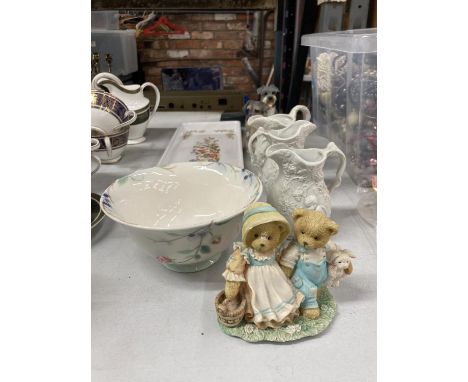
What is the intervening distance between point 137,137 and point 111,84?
199 mm

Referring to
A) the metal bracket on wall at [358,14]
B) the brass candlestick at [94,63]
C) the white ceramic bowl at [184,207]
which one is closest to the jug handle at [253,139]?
the white ceramic bowl at [184,207]

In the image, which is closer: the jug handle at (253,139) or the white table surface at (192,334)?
the white table surface at (192,334)

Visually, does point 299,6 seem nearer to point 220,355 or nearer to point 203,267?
point 203,267

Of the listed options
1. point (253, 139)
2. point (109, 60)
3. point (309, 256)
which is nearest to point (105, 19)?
point (109, 60)

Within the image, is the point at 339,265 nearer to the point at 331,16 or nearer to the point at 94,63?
the point at 331,16

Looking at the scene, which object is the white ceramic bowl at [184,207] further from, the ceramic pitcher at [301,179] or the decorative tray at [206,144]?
the decorative tray at [206,144]

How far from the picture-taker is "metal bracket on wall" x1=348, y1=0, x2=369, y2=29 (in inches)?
48.9

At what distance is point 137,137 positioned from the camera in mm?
1350

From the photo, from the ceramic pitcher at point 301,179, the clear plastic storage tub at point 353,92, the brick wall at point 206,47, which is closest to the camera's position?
the ceramic pitcher at point 301,179

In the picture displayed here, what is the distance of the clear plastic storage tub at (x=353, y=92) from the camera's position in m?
0.87

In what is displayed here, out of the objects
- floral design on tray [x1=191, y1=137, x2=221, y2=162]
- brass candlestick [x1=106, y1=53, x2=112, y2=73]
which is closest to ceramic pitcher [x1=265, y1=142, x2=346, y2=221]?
floral design on tray [x1=191, y1=137, x2=221, y2=162]

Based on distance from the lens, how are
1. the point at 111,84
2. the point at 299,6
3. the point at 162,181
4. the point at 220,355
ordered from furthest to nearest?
the point at 299,6 < the point at 111,84 < the point at 162,181 < the point at 220,355

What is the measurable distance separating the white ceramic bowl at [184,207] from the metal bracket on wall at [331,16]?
0.82 meters

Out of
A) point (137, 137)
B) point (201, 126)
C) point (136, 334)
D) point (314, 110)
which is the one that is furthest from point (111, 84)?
point (136, 334)
